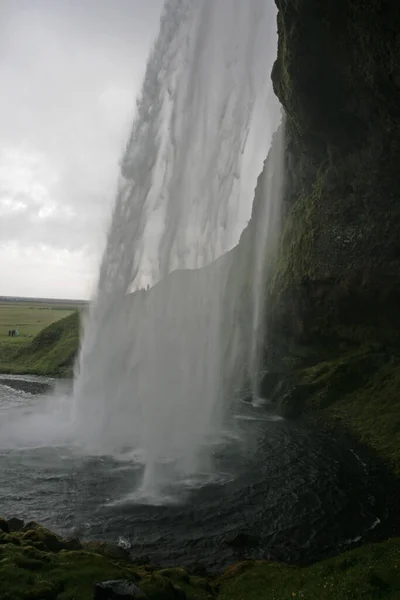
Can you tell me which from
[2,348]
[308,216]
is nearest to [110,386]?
[308,216]

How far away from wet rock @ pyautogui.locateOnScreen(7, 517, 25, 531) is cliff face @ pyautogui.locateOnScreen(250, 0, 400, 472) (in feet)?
80.2

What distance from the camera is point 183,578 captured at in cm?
1545

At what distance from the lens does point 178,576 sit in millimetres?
15477

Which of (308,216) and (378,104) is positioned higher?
(378,104)

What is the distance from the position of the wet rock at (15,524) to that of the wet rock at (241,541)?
8.84 m

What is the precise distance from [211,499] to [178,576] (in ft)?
23.5

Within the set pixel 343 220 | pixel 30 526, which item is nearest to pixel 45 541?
pixel 30 526

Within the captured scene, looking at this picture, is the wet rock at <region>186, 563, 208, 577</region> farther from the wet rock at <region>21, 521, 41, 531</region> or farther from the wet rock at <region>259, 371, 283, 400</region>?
the wet rock at <region>259, 371, 283, 400</region>

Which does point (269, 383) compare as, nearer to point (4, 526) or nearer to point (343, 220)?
point (343, 220)

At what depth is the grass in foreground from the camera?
1346 cm

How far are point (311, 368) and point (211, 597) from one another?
36.2m

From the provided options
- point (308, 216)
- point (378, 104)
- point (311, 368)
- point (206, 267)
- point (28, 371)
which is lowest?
point (28, 371)


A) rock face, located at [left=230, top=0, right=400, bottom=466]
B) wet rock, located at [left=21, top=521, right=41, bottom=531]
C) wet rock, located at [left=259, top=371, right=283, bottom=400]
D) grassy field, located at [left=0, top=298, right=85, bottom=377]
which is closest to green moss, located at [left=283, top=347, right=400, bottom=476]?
rock face, located at [left=230, top=0, right=400, bottom=466]

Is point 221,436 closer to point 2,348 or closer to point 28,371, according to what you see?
point 28,371
